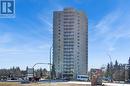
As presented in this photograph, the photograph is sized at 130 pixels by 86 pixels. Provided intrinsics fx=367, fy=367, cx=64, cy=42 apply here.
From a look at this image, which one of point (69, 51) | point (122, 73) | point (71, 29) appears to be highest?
point (71, 29)

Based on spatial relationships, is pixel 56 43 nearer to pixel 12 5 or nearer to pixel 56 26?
pixel 56 26

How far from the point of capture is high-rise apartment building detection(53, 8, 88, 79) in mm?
181375

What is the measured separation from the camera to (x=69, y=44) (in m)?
186

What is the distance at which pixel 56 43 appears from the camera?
595ft

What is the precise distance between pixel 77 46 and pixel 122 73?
42174 millimetres

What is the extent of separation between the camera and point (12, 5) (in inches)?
1534

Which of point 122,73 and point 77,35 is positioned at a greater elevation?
point 77,35

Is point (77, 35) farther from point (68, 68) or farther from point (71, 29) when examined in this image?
point (68, 68)

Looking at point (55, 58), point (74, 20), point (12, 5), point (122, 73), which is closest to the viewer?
point (12, 5)

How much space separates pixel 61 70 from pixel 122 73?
1622 inches

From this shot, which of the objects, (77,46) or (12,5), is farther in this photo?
(77,46)

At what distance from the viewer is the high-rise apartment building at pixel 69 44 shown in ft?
595

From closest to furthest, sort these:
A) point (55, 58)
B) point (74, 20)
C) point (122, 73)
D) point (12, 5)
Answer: point (12, 5), point (122, 73), point (55, 58), point (74, 20)

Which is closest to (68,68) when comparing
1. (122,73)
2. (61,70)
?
(61,70)
